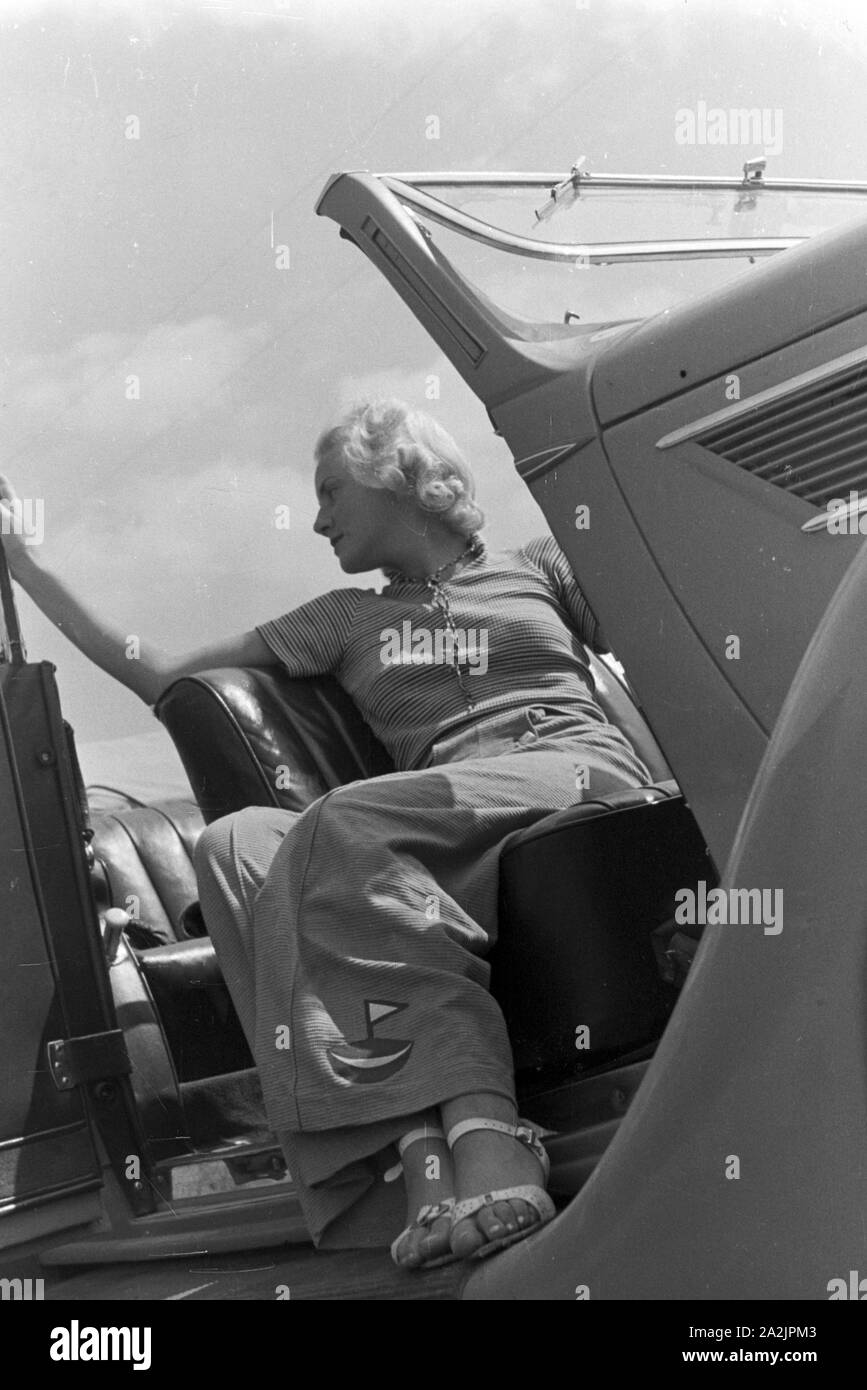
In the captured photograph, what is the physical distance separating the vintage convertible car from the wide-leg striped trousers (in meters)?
0.08

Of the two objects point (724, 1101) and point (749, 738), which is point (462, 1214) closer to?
point (724, 1101)

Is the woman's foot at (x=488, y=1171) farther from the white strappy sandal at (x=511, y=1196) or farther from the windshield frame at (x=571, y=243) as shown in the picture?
the windshield frame at (x=571, y=243)

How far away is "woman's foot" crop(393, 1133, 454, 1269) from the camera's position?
1344mm

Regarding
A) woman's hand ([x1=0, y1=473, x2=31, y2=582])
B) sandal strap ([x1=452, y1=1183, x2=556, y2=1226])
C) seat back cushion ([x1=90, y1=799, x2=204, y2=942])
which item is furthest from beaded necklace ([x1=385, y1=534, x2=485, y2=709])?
sandal strap ([x1=452, y1=1183, x2=556, y2=1226])

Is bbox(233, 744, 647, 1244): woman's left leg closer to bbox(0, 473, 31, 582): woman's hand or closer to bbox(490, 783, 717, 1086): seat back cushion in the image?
bbox(490, 783, 717, 1086): seat back cushion

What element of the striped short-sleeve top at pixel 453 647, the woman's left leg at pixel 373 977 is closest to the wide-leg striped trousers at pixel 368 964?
the woman's left leg at pixel 373 977

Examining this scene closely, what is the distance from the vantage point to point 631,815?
1.49 metres

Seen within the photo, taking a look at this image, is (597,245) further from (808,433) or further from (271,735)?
(271,735)

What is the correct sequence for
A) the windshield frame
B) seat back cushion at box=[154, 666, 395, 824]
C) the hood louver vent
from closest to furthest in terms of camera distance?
the hood louver vent → the windshield frame → seat back cushion at box=[154, 666, 395, 824]

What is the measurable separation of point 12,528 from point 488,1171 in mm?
1023

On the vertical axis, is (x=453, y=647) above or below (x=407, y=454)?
below

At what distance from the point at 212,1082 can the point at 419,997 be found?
1.84 feet

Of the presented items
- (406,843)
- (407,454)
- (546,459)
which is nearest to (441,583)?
(407,454)
